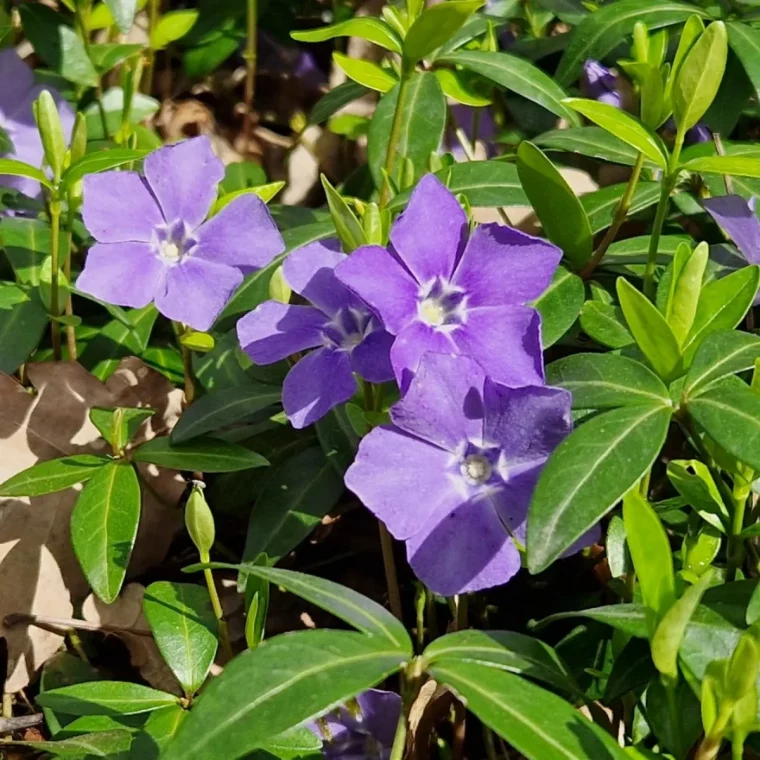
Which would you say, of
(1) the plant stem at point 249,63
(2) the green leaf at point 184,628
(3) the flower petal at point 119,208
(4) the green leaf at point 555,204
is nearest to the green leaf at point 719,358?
(4) the green leaf at point 555,204

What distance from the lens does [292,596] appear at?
4.81ft

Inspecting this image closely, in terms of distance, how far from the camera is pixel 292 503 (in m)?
1.32

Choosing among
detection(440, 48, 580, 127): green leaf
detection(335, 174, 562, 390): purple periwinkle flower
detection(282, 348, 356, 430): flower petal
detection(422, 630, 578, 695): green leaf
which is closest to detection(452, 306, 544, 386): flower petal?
detection(335, 174, 562, 390): purple periwinkle flower

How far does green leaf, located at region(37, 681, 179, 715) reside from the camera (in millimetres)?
1123

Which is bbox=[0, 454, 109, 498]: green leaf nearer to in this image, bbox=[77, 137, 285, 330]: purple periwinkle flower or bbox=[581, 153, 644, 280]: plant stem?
bbox=[77, 137, 285, 330]: purple periwinkle flower

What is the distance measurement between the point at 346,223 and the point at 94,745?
576mm

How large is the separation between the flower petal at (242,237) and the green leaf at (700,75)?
486mm

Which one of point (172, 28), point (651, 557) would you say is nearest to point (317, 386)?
point (651, 557)

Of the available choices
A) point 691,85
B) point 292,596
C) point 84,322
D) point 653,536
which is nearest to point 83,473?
point 292,596

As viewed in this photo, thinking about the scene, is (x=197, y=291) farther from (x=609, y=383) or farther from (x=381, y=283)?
(x=609, y=383)

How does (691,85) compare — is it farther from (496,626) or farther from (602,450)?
(496,626)

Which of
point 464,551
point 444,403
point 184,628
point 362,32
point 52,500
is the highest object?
point 362,32

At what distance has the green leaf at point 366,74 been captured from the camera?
1.64 m

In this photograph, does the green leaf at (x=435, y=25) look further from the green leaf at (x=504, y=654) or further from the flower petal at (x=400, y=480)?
the green leaf at (x=504, y=654)
